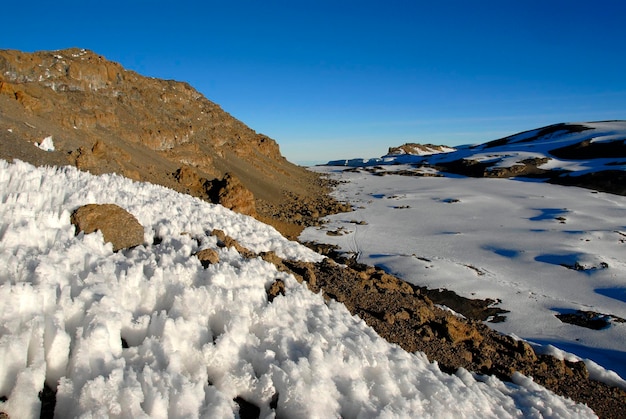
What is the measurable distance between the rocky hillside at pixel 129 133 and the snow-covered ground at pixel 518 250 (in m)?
6.17

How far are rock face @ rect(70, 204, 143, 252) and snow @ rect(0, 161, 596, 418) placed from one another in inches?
12.2

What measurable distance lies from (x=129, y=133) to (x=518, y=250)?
95.4 ft

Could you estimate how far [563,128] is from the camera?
95.8m

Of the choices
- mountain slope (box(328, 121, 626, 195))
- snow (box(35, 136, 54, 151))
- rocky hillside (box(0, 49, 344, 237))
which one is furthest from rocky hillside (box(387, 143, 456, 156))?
snow (box(35, 136, 54, 151))

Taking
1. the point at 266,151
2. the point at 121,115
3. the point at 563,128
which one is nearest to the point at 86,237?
the point at 121,115

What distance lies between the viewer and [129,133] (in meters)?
30.7

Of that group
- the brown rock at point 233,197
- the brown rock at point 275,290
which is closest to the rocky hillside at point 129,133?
the brown rock at point 233,197

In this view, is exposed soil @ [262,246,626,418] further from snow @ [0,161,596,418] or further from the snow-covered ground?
the snow-covered ground

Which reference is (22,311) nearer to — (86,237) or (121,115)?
(86,237)

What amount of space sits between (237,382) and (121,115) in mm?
35938

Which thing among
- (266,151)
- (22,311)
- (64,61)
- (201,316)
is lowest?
(201,316)

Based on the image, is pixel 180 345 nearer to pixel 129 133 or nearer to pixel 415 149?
pixel 129 133

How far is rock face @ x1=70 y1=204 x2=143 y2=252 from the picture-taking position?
23.0ft

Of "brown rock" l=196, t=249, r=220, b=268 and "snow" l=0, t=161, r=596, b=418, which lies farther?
"brown rock" l=196, t=249, r=220, b=268
